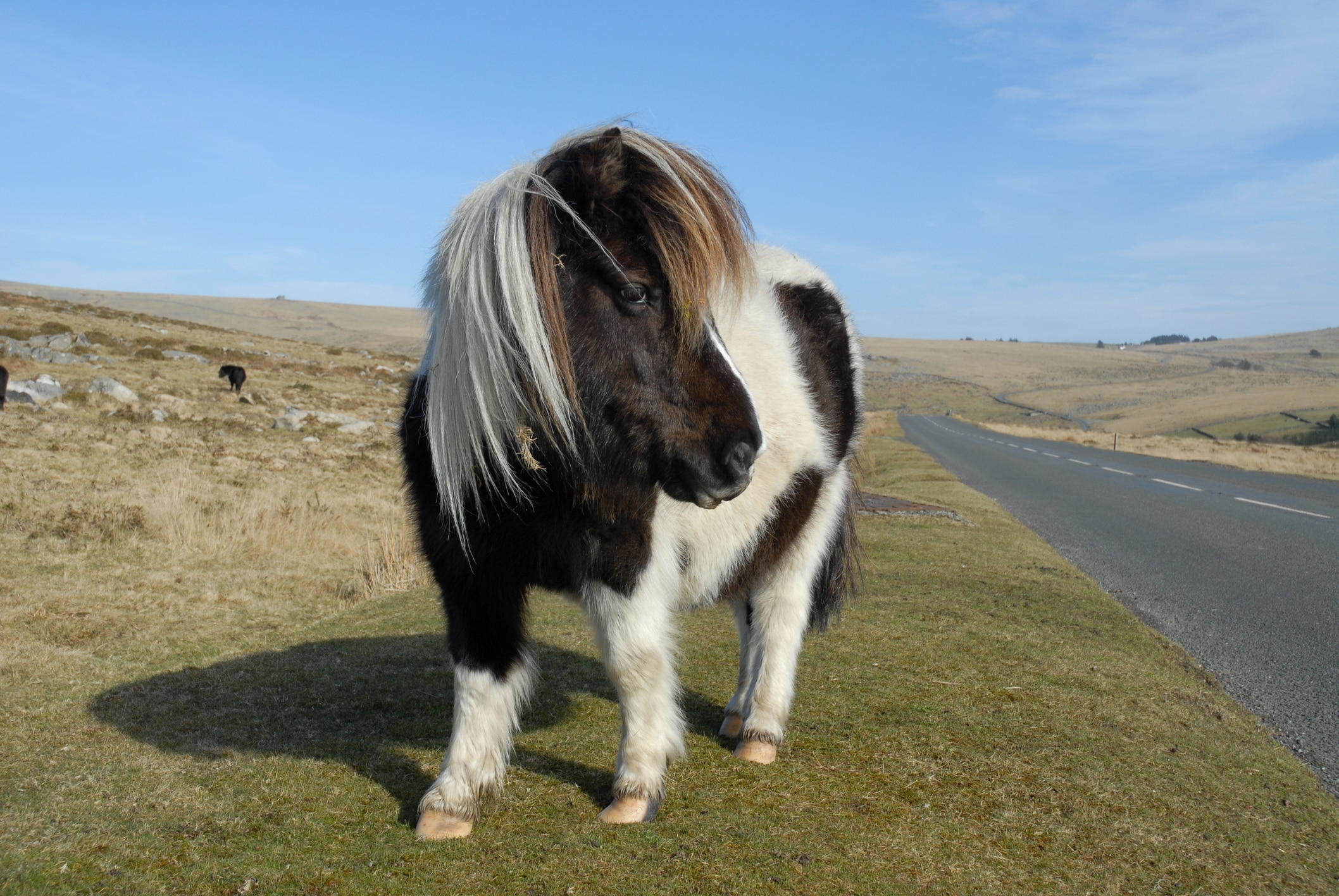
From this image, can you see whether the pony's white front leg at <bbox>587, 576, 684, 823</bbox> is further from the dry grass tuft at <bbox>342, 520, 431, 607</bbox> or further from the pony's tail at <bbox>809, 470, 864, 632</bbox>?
the dry grass tuft at <bbox>342, 520, 431, 607</bbox>

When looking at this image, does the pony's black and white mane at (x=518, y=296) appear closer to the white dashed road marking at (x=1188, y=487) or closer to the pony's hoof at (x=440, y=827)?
the pony's hoof at (x=440, y=827)

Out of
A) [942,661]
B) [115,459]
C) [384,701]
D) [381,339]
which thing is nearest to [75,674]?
[384,701]

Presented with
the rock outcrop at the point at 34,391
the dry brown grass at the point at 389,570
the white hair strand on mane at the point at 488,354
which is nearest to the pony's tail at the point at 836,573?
the white hair strand on mane at the point at 488,354

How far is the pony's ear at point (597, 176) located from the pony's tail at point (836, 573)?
2.55 m

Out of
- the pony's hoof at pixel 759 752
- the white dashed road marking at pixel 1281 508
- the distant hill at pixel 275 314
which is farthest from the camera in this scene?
the distant hill at pixel 275 314

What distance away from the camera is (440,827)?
3.20 meters

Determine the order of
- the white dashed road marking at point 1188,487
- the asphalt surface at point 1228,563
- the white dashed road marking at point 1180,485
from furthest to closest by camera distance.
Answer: the white dashed road marking at point 1180,485 < the white dashed road marking at point 1188,487 < the asphalt surface at point 1228,563

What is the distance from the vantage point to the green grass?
2982 mm

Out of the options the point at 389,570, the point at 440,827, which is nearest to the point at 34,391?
the point at 389,570

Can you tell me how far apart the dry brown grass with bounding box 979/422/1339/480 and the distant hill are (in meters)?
65.4

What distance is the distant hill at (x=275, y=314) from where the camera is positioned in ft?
343

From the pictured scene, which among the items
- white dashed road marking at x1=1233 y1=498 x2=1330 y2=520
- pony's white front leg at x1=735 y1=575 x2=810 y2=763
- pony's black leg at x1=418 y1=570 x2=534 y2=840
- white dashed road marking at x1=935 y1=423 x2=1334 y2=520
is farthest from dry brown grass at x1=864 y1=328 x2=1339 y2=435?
pony's black leg at x1=418 y1=570 x2=534 y2=840

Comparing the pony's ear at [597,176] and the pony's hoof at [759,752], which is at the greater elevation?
the pony's ear at [597,176]

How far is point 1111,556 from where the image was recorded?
10.1 metres
